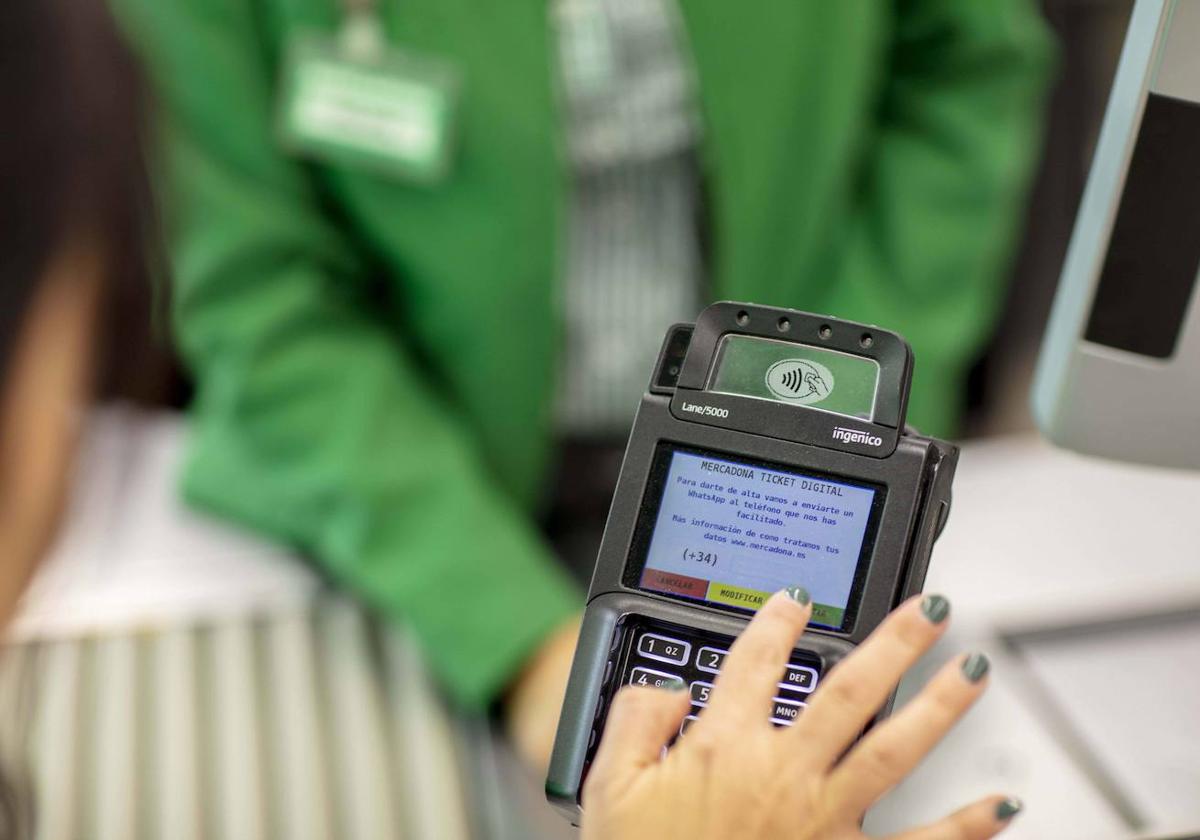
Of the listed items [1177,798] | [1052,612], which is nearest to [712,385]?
[1177,798]

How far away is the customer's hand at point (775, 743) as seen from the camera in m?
0.30

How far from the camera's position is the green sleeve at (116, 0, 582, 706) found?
0.72 meters

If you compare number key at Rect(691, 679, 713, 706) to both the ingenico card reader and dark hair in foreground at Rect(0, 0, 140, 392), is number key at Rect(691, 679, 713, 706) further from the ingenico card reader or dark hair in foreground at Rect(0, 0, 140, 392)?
dark hair in foreground at Rect(0, 0, 140, 392)

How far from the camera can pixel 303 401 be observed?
30.6 inches

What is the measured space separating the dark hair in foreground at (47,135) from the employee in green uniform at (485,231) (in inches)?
8.3

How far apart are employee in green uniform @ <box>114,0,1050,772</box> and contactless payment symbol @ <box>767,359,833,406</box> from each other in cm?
37

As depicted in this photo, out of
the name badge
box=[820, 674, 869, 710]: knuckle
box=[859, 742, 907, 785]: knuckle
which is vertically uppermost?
the name badge

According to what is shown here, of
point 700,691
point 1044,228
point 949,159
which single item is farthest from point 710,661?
point 1044,228

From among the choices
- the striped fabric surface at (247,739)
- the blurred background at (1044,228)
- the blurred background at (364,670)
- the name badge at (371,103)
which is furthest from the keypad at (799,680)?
the blurred background at (1044,228)

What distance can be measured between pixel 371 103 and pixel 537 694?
0.39 meters

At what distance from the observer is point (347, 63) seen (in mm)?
751

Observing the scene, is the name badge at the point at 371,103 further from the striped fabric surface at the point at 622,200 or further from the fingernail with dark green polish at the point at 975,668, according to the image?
the fingernail with dark green polish at the point at 975,668

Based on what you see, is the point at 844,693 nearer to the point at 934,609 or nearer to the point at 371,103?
the point at 934,609

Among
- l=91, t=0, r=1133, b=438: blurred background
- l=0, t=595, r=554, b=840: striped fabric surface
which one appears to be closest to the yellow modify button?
l=0, t=595, r=554, b=840: striped fabric surface
